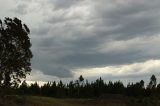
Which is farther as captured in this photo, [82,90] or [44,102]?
[82,90]

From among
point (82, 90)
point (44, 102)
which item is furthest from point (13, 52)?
point (82, 90)

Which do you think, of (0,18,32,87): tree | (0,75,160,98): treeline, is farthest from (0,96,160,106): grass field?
(0,75,160,98): treeline

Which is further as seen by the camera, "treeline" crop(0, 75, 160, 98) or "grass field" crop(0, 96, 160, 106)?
"treeline" crop(0, 75, 160, 98)

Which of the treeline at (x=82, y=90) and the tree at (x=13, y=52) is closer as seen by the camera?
the tree at (x=13, y=52)

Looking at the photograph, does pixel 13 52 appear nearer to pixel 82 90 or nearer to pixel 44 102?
pixel 44 102

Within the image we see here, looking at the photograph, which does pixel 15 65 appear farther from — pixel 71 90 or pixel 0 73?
pixel 71 90

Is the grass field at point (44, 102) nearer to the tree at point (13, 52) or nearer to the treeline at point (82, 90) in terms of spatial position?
the tree at point (13, 52)

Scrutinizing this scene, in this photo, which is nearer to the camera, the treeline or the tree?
the tree

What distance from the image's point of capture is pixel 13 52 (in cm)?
7988

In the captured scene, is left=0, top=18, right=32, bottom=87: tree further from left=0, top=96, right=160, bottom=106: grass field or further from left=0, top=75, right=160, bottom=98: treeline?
left=0, top=75, right=160, bottom=98: treeline

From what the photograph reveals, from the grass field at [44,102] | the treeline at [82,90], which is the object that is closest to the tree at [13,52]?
the grass field at [44,102]

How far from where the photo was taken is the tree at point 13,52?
7944 centimetres

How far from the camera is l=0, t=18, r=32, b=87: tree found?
79.4 metres

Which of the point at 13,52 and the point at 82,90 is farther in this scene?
the point at 82,90
